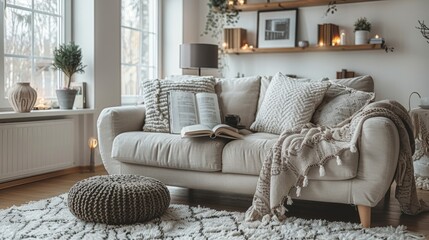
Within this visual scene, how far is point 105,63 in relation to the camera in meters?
4.62

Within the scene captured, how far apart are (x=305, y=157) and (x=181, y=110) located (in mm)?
1120

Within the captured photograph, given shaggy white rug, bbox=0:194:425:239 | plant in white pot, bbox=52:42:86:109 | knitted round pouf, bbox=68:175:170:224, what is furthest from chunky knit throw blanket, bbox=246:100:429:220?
plant in white pot, bbox=52:42:86:109

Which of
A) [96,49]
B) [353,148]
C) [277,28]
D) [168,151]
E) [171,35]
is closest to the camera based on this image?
[353,148]

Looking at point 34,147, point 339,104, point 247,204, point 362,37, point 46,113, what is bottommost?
point 247,204

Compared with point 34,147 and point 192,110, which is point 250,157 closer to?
point 192,110

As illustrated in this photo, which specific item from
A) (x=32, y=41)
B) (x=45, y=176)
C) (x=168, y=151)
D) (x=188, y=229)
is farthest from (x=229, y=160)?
(x=32, y=41)

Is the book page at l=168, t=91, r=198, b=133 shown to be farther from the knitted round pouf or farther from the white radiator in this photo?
the white radiator

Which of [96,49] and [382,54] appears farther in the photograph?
[382,54]

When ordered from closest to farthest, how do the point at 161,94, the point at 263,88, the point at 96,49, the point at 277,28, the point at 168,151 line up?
the point at 168,151, the point at 161,94, the point at 263,88, the point at 96,49, the point at 277,28

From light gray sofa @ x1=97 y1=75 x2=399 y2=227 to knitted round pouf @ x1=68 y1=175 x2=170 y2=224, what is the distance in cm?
41

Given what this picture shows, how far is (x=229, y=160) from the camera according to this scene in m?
2.87

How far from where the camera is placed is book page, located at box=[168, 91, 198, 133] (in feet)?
11.0

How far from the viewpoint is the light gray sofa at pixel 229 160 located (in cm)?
251

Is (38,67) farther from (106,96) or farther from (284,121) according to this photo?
(284,121)
